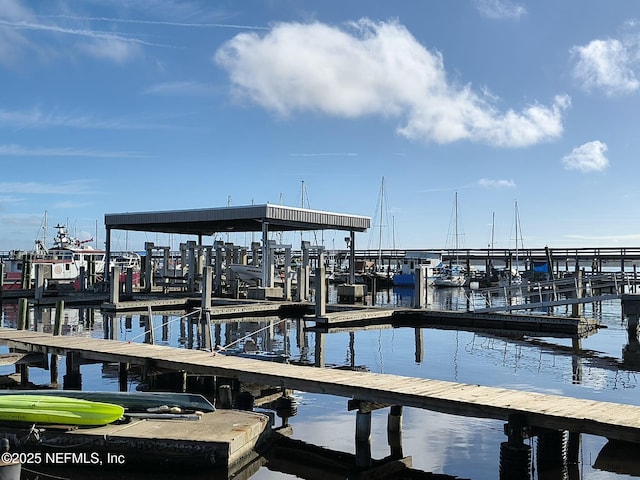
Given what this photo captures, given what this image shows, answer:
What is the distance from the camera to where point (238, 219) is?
37.7 metres

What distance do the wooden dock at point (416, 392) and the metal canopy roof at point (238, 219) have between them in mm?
21855

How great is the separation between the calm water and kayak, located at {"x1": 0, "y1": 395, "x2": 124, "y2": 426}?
953 mm

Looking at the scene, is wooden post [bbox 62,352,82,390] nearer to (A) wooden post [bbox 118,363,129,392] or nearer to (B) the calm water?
(B) the calm water

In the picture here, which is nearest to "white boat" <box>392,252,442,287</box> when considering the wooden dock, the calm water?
the calm water

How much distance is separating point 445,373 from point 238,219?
21.9m

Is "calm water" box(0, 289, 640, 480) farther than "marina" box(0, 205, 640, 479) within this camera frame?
Yes

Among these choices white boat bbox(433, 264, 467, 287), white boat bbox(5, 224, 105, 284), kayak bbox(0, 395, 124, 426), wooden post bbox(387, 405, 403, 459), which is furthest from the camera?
white boat bbox(433, 264, 467, 287)

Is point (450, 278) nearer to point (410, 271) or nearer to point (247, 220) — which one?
point (410, 271)

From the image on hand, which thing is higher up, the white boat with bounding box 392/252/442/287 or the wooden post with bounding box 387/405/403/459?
the white boat with bounding box 392/252/442/287

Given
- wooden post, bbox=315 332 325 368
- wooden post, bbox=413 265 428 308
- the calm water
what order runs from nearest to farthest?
1. the calm water
2. wooden post, bbox=315 332 325 368
3. wooden post, bbox=413 265 428 308

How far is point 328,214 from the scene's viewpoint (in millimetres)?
41344

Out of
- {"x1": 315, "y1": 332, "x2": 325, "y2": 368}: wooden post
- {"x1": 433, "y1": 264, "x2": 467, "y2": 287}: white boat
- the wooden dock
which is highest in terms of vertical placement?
{"x1": 433, "y1": 264, "x2": 467, "y2": 287}: white boat

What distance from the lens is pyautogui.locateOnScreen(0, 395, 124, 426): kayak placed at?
1009 centimetres

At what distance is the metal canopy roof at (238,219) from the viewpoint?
3678 centimetres
